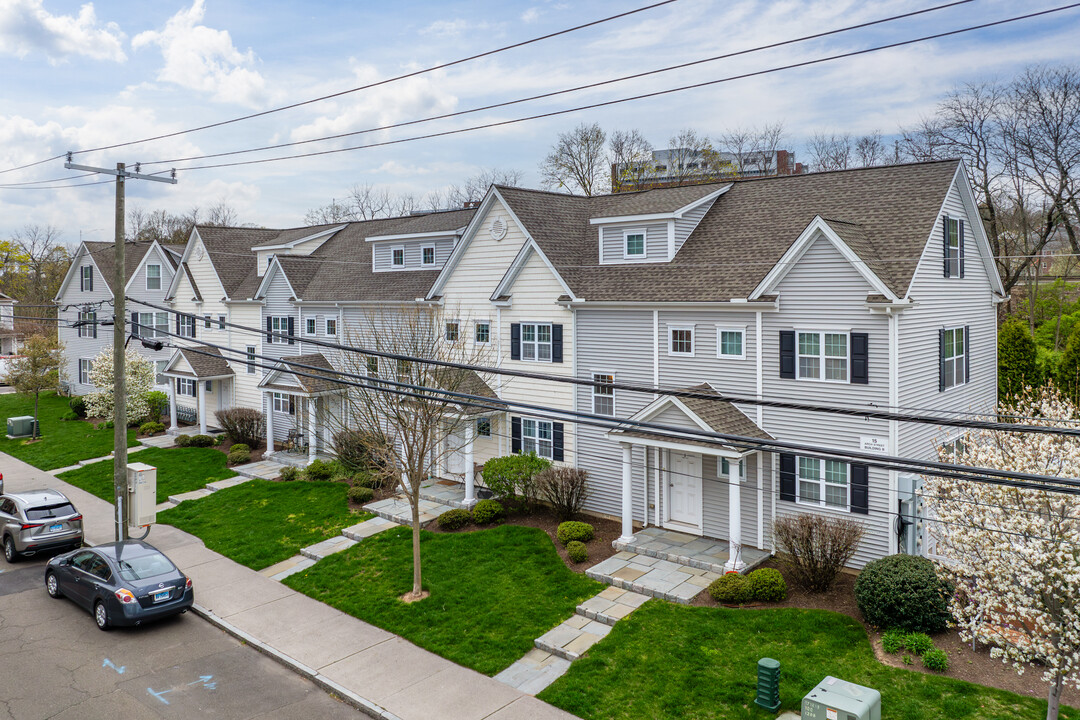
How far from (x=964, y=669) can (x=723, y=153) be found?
47.5 meters

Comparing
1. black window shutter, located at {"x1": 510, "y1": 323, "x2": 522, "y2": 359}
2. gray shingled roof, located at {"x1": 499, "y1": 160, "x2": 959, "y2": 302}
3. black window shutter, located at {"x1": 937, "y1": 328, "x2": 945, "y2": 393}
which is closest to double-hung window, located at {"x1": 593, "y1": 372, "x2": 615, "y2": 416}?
gray shingled roof, located at {"x1": 499, "y1": 160, "x2": 959, "y2": 302}

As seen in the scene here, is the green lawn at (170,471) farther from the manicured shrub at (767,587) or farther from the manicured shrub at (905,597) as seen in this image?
the manicured shrub at (905,597)

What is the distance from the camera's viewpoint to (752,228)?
20.6 meters

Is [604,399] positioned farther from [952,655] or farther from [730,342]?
[952,655]

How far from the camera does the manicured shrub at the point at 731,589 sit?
15.4 meters

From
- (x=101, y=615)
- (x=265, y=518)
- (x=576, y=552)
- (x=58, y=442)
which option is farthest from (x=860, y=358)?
(x=58, y=442)

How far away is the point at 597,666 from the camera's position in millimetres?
13492

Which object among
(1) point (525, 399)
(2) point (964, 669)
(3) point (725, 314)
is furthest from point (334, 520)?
(2) point (964, 669)

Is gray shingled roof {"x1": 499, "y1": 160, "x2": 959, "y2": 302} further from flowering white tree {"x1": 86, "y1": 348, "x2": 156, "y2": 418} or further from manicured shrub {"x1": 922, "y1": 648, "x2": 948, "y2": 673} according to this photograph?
flowering white tree {"x1": 86, "y1": 348, "x2": 156, "y2": 418}

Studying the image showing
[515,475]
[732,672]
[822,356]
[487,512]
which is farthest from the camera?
[515,475]

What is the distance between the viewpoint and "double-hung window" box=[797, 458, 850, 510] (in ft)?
56.5

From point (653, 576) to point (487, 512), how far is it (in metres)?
5.95

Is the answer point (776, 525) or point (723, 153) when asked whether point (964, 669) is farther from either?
point (723, 153)

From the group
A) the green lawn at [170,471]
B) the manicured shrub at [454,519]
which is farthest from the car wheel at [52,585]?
the manicured shrub at [454,519]
